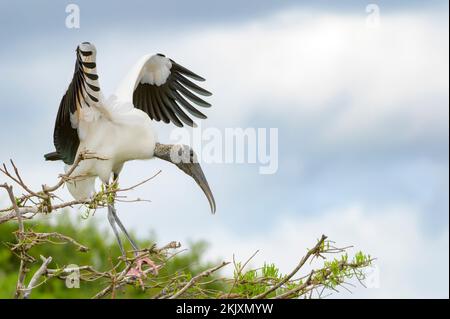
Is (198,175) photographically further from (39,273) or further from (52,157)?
(39,273)

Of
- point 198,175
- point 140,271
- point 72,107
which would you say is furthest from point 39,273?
point 198,175

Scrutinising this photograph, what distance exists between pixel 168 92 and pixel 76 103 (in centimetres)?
124

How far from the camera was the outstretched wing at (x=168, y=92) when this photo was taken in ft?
23.0

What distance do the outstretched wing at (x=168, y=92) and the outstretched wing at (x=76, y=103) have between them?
0.86 m

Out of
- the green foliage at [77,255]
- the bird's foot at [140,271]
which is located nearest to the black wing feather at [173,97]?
the bird's foot at [140,271]

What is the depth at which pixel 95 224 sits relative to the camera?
14.7 m

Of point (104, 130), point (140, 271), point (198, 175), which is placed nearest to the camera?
point (140, 271)

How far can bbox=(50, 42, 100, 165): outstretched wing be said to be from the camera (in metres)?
5.60

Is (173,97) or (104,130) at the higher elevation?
(173,97)

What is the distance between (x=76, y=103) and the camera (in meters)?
5.99

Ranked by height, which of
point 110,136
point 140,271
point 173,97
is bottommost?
point 140,271

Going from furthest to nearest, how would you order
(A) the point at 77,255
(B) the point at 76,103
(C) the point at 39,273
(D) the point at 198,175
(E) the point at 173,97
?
(A) the point at 77,255
(E) the point at 173,97
(D) the point at 198,175
(B) the point at 76,103
(C) the point at 39,273

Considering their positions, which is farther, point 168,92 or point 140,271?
point 168,92
